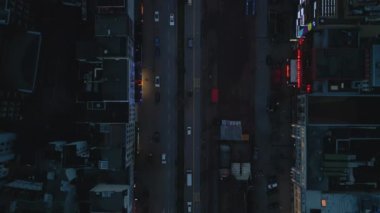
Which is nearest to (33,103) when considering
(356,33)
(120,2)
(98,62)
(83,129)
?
(83,129)

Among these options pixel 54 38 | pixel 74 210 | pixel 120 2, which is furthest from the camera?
pixel 54 38

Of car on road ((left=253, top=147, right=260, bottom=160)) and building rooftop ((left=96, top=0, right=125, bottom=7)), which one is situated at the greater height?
building rooftop ((left=96, top=0, right=125, bottom=7))

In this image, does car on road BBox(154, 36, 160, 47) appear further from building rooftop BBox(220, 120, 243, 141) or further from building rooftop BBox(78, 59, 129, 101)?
building rooftop BBox(220, 120, 243, 141)

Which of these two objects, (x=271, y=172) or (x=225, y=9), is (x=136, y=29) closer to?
(x=225, y=9)

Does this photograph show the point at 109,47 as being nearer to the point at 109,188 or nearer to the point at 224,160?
the point at 109,188

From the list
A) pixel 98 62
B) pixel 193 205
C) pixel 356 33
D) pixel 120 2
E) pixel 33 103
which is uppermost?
pixel 120 2

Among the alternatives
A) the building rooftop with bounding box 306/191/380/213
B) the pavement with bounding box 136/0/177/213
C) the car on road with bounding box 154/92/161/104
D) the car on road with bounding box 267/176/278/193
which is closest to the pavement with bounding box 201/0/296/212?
the car on road with bounding box 267/176/278/193

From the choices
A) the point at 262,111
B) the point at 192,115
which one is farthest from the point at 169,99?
the point at 262,111
